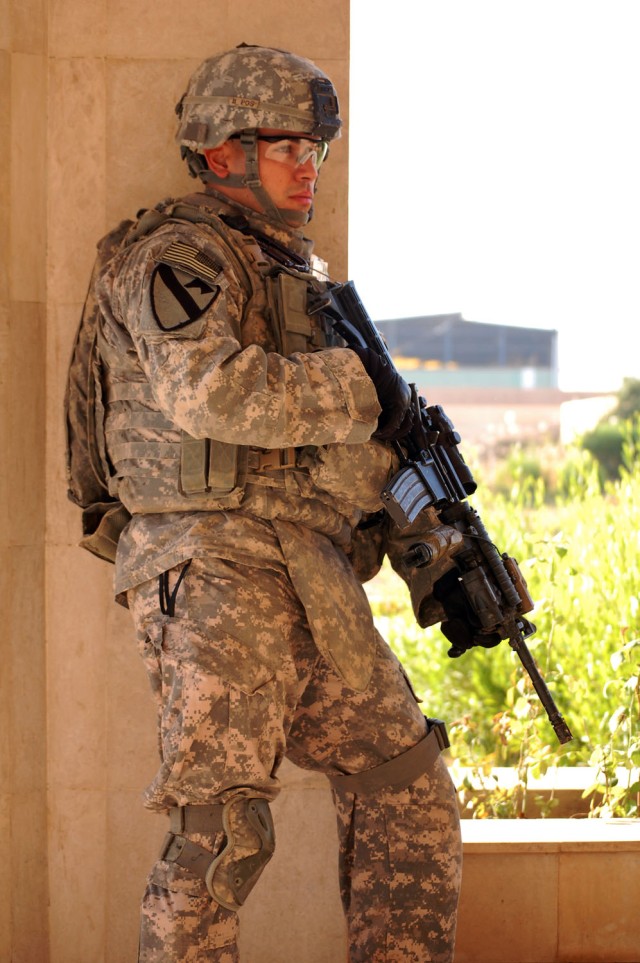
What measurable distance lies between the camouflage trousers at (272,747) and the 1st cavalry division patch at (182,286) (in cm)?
51

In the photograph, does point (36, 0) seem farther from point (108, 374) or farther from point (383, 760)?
point (383, 760)

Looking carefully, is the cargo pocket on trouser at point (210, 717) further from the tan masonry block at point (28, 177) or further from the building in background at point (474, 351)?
the building in background at point (474, 351)

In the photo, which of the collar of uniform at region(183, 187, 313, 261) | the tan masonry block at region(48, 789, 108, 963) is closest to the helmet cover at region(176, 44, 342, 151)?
the collar of uniform at region(183, 187, 313, 261)

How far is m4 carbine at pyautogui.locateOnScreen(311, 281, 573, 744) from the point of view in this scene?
292cm

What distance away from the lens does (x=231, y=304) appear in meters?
2.71

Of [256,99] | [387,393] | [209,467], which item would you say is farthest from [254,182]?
[209,467]

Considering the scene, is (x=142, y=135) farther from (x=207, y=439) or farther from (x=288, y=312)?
(x=207, y=439)

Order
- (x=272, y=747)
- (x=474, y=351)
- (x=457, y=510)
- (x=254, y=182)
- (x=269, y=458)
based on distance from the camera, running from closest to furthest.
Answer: (x=272, y=747)
(x=269, y=458)
(x=254, y=182)
(x=457, y=510)
(x=474, y=351)

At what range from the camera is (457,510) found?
3143 millimetres

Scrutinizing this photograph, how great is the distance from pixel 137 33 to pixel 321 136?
729 millimetres

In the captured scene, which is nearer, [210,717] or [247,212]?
[210,717]

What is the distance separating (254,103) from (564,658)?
110 inches

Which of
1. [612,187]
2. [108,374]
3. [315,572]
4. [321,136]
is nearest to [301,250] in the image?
[321,136]

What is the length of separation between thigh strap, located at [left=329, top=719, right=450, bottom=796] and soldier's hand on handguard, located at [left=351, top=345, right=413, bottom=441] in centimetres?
71
